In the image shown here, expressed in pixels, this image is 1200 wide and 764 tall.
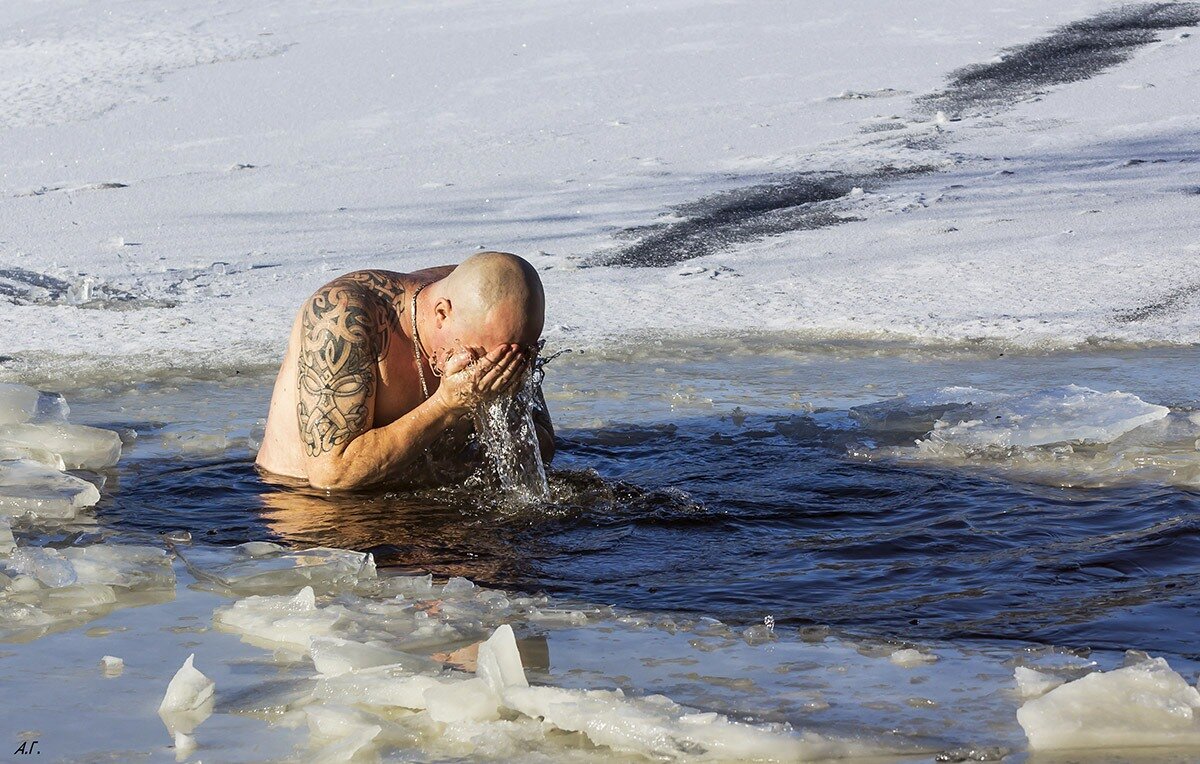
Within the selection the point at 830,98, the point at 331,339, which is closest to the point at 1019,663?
the point at 331,339

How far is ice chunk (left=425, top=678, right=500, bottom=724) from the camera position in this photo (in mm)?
2600

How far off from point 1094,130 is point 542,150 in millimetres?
3742

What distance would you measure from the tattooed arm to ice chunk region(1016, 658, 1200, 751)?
7.13 feet

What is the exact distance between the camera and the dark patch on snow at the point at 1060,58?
10.7 m

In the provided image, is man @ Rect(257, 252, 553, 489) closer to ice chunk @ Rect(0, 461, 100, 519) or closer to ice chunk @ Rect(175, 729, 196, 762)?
ice chunk @ Rect(0, 461, 100, 519)

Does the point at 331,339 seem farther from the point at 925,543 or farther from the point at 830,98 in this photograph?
the point at 830,98

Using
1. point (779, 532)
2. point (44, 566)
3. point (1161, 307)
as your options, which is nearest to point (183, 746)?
point (44, 566)

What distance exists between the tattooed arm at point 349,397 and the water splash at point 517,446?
19 centimetres

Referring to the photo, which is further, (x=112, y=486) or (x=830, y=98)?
(x=830, y=98)

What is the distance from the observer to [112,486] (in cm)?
462

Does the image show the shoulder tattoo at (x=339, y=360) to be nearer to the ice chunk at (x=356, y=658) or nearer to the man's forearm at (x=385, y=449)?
the man's forearm at (x=385, y=449)

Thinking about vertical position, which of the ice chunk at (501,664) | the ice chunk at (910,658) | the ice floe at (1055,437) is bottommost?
the ice floe at (1055,437)

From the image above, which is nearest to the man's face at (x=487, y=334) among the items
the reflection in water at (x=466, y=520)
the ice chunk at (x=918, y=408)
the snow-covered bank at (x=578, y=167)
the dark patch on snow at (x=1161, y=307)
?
Answer: the reflection in water at (x=466, y=520)

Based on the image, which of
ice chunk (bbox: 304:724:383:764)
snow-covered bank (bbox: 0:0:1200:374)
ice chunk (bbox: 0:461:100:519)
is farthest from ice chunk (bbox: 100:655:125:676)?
snow-covered bank (bbox: 0:0:1200:374)
